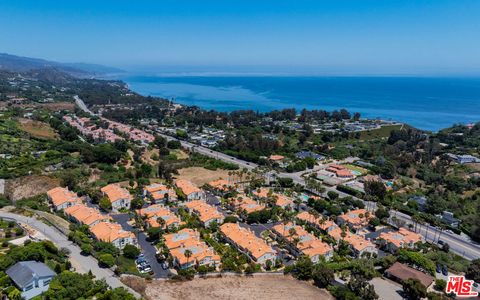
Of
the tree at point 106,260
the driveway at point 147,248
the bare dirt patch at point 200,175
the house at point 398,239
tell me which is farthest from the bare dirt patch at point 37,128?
the house at point 398,239

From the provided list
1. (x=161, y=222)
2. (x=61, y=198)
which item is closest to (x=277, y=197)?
(x=161, y=222)

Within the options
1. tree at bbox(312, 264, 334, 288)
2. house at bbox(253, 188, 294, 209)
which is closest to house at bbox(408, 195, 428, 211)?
house at bbox(253, 188, 294, 209)

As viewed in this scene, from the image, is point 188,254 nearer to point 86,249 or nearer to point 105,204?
point 86,249

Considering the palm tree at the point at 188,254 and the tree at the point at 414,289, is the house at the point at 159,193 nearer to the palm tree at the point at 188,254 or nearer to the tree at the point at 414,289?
the palm tree at the point at 188,254

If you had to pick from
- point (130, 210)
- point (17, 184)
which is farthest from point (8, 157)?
point (130, 210)

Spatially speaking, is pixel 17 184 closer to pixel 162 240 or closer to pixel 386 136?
pixel 162 240

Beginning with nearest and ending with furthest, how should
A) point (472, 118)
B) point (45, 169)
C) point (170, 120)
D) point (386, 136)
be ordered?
point (45, 169)
point (386, 136)
point (170, 120)
point (472, 118)

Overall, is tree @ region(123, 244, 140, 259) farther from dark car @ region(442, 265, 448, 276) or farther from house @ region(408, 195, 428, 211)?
house @ region(408, 195, 428, 211)
